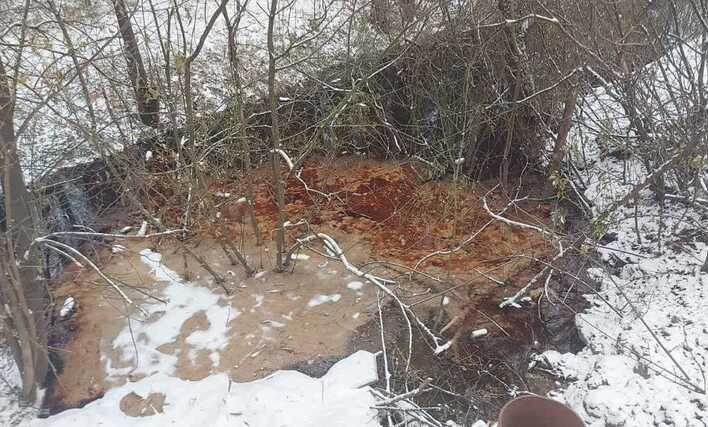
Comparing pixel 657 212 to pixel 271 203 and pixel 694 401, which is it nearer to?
pixel 694 401

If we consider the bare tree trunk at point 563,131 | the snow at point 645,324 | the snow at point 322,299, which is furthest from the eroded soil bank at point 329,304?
the bare tree trunk at point 563,131

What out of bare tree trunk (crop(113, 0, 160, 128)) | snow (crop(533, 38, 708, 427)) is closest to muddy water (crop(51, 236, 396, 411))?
bare tree trunk (crop(113, 0, 160, 128))

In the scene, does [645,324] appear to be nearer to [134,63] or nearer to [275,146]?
[275,146]

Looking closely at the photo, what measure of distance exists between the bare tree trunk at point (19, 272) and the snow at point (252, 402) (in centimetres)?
51

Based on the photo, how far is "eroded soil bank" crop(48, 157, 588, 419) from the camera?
187 inches

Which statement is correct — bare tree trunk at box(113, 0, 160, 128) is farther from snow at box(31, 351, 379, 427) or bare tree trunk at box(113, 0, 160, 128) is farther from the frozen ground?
the frozen ground

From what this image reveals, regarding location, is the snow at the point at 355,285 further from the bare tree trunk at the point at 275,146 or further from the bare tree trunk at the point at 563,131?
the bare tree trunk at the point at 563,131

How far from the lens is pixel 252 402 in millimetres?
4215

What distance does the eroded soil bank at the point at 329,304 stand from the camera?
4750mm

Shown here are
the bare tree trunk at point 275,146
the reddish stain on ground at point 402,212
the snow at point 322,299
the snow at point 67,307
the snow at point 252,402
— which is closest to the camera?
the snow at point 252,402

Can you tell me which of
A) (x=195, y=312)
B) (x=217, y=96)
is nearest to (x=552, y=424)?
(x=195, y=312)

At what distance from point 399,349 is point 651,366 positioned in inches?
81.9

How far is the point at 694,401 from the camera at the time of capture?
384 cm

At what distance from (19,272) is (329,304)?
109 inches
